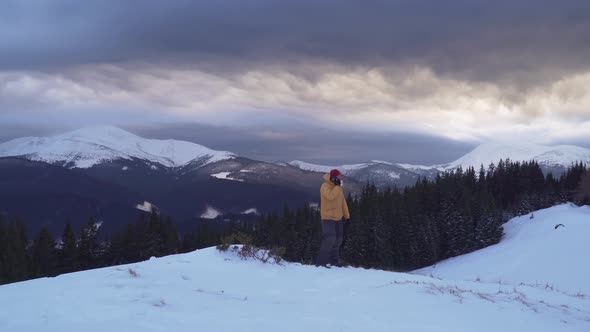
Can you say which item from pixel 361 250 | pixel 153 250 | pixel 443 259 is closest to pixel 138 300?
pixel 153 250

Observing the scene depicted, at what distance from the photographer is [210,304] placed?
23.4ft

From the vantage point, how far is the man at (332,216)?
13625 millimetres

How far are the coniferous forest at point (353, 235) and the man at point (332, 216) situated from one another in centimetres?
3641

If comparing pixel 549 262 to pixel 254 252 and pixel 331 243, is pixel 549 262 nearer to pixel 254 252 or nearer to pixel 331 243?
pixel 331 243

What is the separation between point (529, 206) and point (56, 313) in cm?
9531

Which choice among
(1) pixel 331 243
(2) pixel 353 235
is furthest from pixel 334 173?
(2) pixel 353 235

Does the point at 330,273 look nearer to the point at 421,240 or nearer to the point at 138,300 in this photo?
the point at 138,300

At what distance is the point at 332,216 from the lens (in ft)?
45.2

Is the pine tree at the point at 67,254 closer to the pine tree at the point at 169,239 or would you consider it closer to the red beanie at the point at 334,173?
the pine tree at the point at 169,239

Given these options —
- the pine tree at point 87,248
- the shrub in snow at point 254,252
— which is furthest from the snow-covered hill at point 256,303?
the pine tree at point 87,248

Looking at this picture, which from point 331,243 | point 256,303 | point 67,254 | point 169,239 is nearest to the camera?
point 256,303

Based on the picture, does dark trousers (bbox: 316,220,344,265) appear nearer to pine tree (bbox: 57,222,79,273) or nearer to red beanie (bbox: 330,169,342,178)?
red beanie (bbox: 330,169,342,178)

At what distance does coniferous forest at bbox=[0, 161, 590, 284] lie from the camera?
5194 cm

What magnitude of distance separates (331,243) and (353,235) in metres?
49.8
